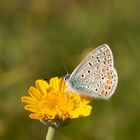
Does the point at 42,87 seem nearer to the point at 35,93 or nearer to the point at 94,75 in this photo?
the point at 35,93

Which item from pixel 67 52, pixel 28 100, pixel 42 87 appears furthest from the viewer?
pixel 67 52

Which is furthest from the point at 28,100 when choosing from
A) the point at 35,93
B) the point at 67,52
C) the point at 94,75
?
the point at 67,52

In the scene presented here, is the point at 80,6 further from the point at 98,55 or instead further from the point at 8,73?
the point at 98,55

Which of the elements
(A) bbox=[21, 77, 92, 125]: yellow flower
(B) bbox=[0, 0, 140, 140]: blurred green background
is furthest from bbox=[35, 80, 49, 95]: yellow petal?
(B) bbox=[0, 0, 140, 140]: blurred green background

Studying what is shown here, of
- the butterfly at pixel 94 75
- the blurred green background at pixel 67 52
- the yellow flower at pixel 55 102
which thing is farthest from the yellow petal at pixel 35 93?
the blurred green background at pixel 67 52

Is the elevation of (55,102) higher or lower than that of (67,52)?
lower

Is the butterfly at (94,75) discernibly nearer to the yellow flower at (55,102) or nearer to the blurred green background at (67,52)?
the yellow flower at (55,102)

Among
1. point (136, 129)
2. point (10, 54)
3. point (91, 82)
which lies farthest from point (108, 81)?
point (10, 54)
